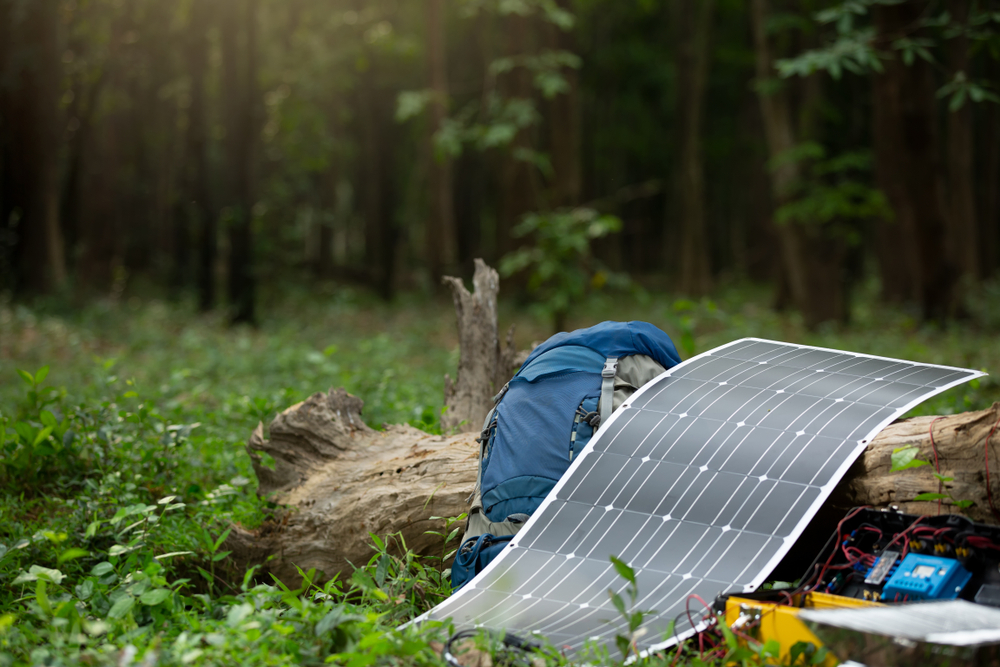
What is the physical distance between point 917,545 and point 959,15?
12269 mm

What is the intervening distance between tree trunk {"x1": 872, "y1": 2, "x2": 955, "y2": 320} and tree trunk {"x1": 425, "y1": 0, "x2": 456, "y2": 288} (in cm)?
859

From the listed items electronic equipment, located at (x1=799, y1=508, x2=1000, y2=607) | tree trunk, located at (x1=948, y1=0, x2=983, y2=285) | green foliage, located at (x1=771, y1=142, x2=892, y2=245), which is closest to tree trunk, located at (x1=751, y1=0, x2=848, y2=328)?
green foliage, located at (x1=771, y1=142, x2=892, y2=245)

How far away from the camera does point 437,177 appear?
20922 mm

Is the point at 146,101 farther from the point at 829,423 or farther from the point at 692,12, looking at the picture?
the point at 829,423

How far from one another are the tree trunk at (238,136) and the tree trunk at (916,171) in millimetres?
11274

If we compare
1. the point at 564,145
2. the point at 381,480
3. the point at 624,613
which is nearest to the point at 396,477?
the point at 381,480

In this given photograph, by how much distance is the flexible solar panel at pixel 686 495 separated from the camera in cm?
343

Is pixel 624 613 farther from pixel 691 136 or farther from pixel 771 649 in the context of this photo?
pixel 691 136

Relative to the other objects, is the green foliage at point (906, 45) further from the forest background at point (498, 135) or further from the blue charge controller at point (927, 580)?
the blue charge controller at point (927, 580)

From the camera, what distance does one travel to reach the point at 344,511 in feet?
15.8

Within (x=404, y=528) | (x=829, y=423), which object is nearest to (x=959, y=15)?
(x=829, y=423)

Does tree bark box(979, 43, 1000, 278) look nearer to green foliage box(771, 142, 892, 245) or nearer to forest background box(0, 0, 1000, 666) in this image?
forest background box(0, 0, 1000, 666)

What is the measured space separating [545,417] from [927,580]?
183cm

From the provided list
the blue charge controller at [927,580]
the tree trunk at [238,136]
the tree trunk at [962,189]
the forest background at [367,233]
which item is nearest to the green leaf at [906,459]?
the blue charge controller at [927,580]
